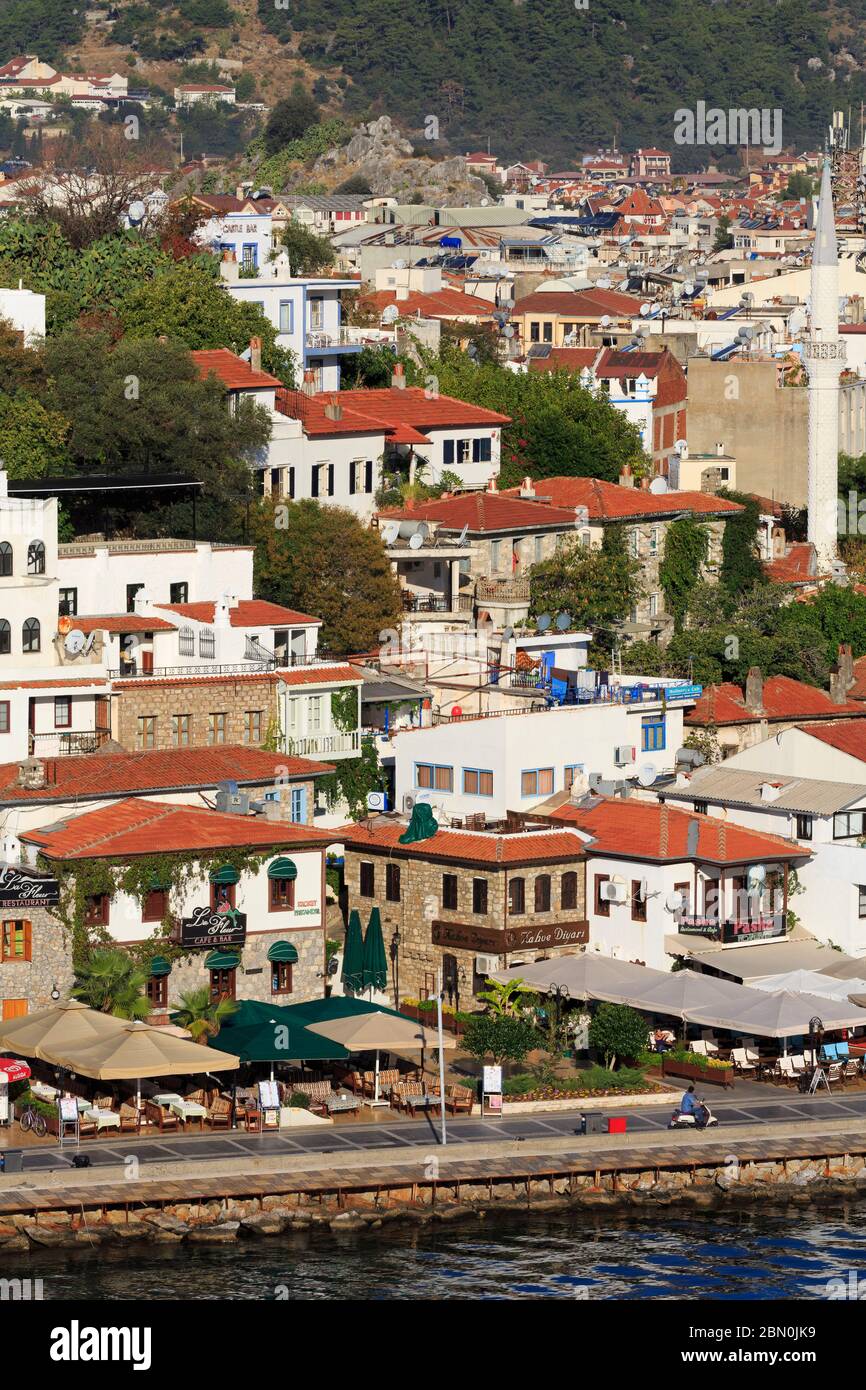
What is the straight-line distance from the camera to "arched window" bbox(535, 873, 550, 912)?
2739 inches

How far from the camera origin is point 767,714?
279 feet

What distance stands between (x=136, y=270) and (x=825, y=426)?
26039mm

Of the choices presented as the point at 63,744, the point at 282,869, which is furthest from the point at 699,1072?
the point at 63,744

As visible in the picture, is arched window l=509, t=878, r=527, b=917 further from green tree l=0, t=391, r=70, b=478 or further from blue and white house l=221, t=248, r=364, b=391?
blue and white house l=221, t=248, r=364, b=391

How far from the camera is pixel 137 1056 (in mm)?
59250

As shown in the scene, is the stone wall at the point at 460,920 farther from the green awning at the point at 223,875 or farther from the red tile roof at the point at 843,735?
the red tile roof at the point at 843,735

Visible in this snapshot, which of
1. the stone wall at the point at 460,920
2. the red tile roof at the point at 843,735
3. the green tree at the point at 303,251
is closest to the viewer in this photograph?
the stone wall at the point at 460,920

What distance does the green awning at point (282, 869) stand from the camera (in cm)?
6588

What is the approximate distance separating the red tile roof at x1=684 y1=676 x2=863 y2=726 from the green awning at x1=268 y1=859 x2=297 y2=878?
19.5m

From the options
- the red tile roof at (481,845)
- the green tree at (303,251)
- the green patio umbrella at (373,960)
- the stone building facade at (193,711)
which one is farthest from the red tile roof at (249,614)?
the green tree at (303,251)

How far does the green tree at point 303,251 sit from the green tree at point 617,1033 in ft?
200

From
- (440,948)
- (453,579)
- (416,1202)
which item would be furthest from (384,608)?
(416,1202)

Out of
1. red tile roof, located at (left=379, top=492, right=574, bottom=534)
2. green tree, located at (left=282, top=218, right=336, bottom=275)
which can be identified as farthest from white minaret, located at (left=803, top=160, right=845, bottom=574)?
green tree, located at (left=282, top=218, right=336, bottom=275)

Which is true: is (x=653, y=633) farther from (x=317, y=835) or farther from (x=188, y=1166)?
(x=188, y=1166)
